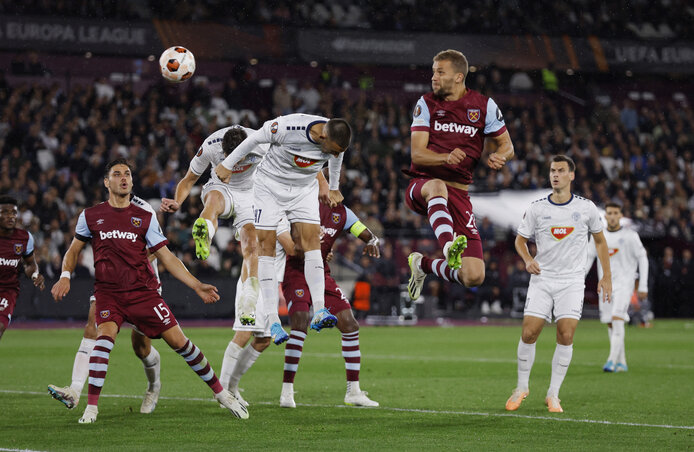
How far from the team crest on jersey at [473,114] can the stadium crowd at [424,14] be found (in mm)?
25533

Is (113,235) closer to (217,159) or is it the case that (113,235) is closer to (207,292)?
(207,292)

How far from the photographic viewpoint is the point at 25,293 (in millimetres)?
25016

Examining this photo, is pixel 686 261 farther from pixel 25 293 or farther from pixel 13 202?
pixel 13 202

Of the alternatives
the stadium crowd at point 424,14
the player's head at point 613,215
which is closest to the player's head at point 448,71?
the player's head at point 613,215

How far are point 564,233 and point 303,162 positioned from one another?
3.03m

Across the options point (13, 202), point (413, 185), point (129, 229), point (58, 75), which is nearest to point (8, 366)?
point (13, 202)

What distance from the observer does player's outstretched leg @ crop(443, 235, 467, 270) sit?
9.30 metres

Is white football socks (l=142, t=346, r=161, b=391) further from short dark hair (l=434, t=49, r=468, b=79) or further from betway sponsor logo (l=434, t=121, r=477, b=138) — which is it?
short dark hair (l=434, t=49, r=468, b=79)

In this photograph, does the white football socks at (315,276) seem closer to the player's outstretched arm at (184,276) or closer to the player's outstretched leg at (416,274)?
the player's outstretched leg at (416,274)

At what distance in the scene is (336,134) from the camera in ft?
32.7

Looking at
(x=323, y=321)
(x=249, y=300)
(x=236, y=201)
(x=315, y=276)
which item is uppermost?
(x=236, y=201)

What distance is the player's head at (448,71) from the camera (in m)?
9.76

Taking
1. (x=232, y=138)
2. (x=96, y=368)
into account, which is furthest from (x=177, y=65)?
(x=96, y=368)

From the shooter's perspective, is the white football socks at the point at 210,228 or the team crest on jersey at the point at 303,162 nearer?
the team crest on jersey at the point at 303,162
